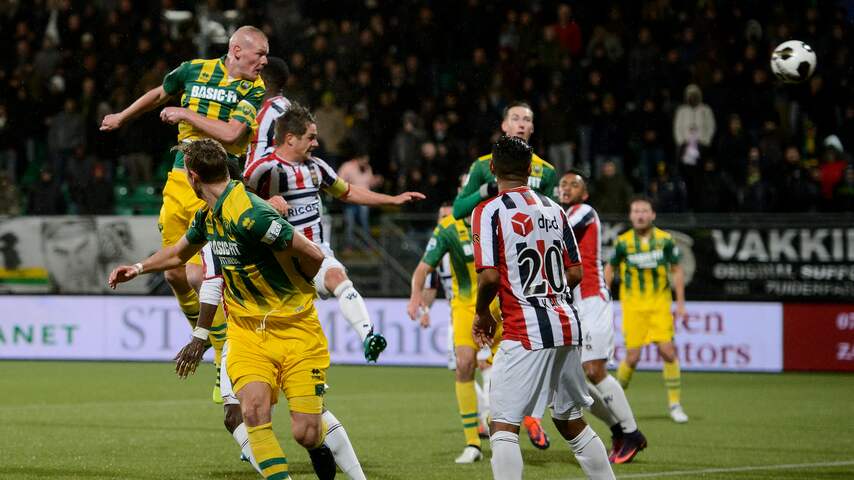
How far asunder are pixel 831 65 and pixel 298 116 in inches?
613

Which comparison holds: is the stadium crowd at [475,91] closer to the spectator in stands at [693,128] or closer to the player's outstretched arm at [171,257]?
the spectator in stands at [693,128]

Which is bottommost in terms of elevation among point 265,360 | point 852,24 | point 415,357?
point 415,357

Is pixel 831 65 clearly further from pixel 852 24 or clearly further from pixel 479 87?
pixel 479 87

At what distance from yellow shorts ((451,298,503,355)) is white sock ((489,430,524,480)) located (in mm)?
3332

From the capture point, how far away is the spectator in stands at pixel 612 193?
21.0m

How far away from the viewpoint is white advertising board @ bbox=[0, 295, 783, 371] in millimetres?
19578

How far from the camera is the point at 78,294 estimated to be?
2091 cm

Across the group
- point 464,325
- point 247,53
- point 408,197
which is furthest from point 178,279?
point 464,325

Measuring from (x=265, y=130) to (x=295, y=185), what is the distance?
1.03 metres

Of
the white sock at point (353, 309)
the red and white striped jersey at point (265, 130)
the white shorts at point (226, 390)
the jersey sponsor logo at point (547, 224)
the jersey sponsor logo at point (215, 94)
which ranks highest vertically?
the jersey sponsor logo at point (215, 94)

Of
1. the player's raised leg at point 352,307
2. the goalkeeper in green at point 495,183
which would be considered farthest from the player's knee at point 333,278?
the goalkeeper in green at point 495,183

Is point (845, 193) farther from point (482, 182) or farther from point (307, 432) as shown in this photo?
point (307, 432)

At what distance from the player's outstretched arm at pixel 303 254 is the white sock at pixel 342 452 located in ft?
3.53

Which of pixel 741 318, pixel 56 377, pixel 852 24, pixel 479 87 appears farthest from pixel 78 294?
pixel 852 24
